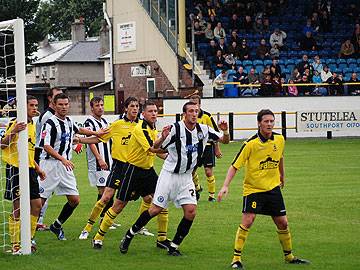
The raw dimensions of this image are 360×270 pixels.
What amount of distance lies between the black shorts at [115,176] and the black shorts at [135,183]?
452 mm

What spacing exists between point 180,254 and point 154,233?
203cm

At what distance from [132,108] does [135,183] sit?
1.27 metres

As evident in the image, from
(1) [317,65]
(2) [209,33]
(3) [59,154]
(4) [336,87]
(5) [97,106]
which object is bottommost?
(4) [336,87]

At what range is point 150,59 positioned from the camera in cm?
4297

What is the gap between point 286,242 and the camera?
10.8 m

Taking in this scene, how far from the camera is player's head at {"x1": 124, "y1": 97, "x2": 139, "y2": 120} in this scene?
1290cm

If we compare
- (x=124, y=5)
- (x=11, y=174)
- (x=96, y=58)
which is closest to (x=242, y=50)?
(x=124, y=5)

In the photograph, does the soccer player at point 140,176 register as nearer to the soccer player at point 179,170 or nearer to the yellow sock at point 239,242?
the soccer player at point 179,170

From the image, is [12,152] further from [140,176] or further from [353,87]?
[353,87]

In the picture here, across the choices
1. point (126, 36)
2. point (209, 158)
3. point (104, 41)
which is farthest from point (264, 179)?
point (104, 41)

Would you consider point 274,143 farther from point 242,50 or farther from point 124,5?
point 124,5

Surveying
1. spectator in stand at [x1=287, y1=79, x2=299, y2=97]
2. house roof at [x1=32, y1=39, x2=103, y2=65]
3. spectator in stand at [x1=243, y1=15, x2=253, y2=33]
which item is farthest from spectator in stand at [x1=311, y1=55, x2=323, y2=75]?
house roof at [x1=32, y1=39, x2=103, y2=65]

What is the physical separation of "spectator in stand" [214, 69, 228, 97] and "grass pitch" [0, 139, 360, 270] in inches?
587

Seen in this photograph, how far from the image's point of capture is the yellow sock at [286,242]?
1071cm
